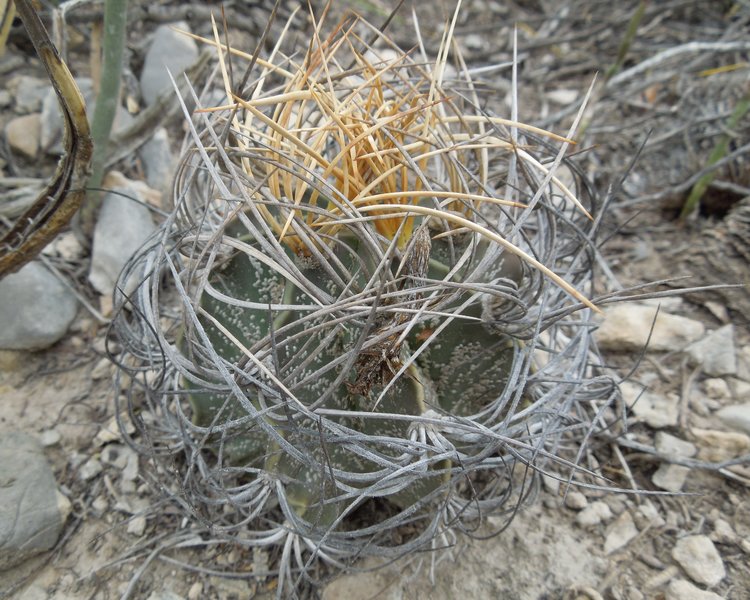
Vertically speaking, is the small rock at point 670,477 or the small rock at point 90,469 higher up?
the small rock at point 90,469

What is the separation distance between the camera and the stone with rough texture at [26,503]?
32.9 inches

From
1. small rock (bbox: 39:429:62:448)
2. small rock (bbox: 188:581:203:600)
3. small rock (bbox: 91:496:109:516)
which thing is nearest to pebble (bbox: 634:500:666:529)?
small rock (bbox: 188:581:203:600)

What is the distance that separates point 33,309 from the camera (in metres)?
1.08

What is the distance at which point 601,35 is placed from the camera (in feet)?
6.05

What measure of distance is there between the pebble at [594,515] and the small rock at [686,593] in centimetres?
12

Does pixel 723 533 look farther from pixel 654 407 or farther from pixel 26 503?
pixel 26 503

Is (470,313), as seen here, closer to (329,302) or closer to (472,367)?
(472,367)

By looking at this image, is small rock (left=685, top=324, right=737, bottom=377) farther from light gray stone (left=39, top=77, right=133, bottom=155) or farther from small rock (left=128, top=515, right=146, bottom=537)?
light gray stone (left=39, top=77, right=133, bottom=155)

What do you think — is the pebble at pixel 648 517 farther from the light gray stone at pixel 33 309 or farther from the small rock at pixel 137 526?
the light gray stone at pixel 33 309

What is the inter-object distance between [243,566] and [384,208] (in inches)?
21.7

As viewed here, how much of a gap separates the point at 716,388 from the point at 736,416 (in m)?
0.08

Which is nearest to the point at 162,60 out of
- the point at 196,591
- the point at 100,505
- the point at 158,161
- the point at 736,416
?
the point at 158,161

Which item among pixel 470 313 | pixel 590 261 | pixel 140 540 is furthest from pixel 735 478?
pixel 140 540

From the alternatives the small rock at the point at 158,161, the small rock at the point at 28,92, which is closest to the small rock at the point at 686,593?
the small rock at the point at 158,161
